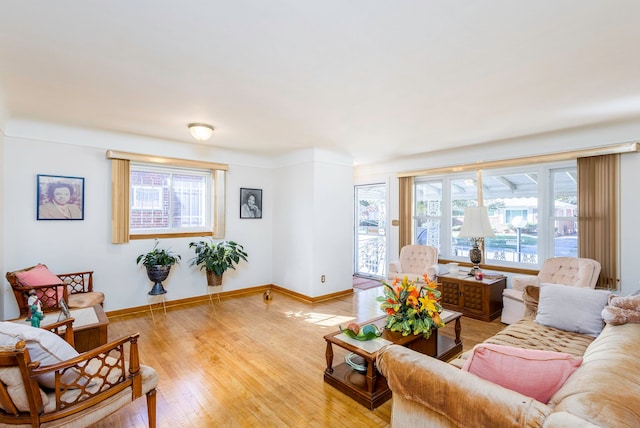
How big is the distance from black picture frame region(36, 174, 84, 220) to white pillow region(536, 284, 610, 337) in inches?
203

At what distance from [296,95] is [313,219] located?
96.3 inches

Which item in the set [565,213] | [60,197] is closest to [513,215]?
[565,213]

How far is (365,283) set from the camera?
244 inches

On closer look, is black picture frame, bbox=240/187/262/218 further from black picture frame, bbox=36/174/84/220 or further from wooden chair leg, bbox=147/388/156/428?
wooden chair leg, bbox=147/388/156/428

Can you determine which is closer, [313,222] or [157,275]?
[157,275]

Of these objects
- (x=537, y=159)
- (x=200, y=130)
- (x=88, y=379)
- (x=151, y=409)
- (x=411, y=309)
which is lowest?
(x=151, y=409)

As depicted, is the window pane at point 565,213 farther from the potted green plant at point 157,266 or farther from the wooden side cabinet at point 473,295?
the potted green plant at point 157,266

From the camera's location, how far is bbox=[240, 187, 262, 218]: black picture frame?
5410mm

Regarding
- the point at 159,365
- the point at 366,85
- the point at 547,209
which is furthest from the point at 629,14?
the point at 159,365

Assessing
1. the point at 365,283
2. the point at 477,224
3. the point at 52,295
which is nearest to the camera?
the point at 52,295

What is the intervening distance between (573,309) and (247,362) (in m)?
2.79

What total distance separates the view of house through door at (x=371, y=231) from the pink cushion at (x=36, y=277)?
5.09 metres

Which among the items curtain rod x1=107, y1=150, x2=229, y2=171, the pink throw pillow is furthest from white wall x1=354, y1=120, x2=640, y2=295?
the pink throw pillow

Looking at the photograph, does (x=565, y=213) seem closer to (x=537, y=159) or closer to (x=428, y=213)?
(x=537, y=159)
